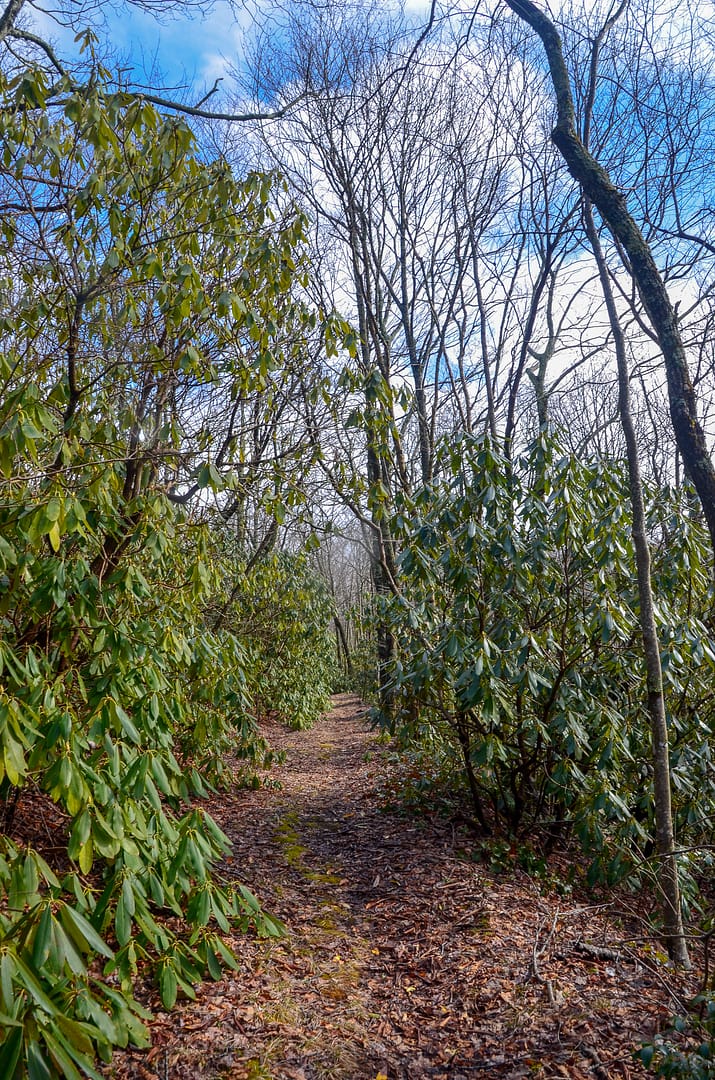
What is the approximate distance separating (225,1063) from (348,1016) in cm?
64

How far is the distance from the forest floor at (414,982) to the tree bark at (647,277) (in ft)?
6.44

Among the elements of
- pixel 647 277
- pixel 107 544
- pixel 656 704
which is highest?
pixel 647 277

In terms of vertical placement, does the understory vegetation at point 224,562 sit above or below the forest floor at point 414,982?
above

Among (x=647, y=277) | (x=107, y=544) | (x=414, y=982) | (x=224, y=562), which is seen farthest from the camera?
(x=224, y=562)

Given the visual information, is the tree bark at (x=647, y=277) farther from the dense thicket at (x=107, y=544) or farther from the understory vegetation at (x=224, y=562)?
the dense thicket at (x=107, y=544)

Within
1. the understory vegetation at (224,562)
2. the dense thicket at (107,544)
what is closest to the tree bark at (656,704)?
the understory vegetation at (224,562)

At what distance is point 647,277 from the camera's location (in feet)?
9.60

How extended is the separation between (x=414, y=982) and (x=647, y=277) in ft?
12.2

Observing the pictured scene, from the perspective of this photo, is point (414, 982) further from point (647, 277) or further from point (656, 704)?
point (647, 277)

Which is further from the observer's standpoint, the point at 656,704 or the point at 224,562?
the point at 224,562

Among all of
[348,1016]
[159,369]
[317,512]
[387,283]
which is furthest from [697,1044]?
[387,283]

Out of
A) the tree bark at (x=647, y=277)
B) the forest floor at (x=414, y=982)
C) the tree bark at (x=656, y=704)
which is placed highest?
the tree bark at (x=647, y=277)

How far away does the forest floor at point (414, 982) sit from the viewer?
2.49m

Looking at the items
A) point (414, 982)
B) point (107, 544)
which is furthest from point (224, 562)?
point (414, 982)
